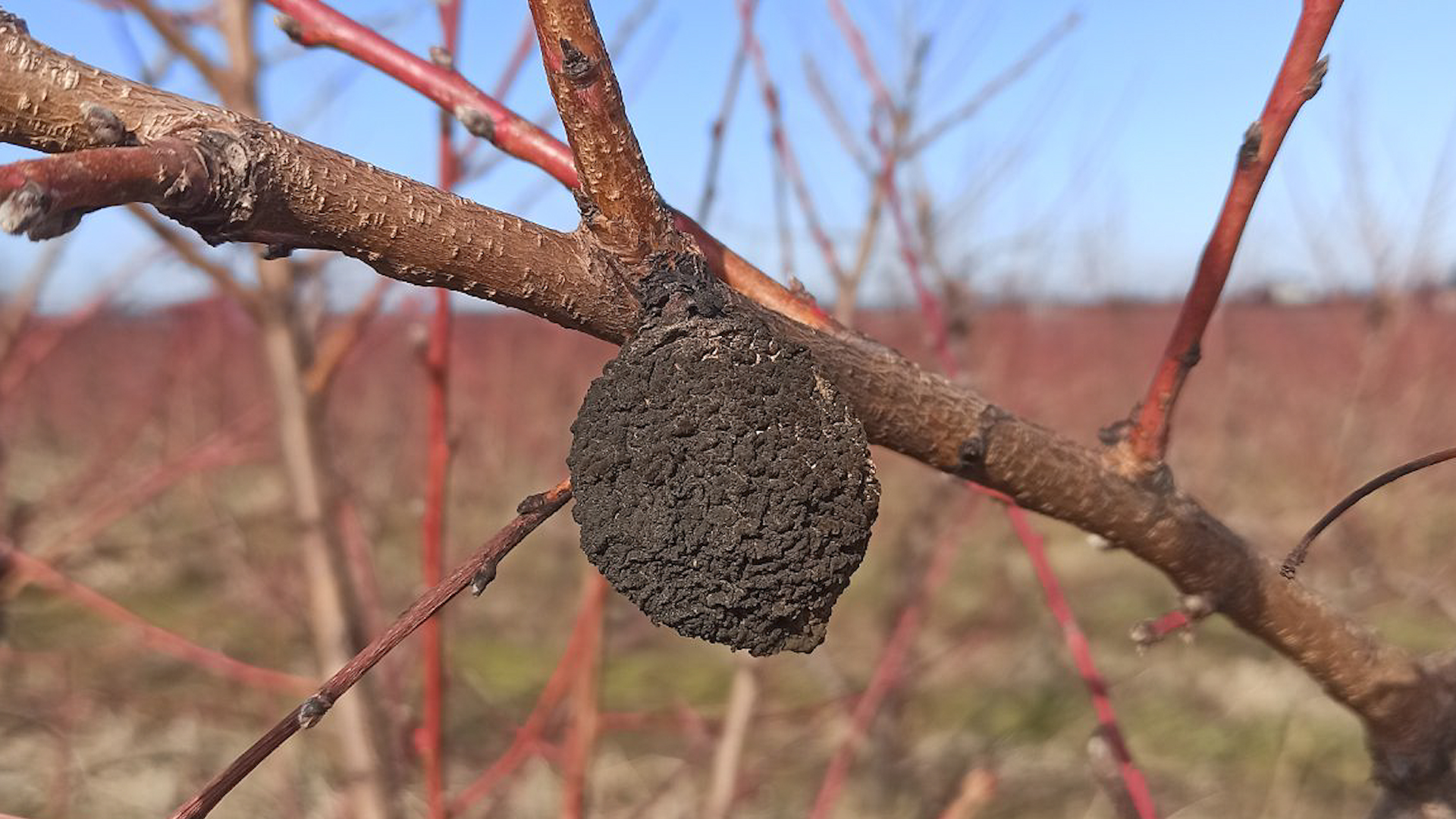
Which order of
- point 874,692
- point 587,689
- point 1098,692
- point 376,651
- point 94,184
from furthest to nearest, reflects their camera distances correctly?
point 874,692 < point 587,689 < point 1098,692 < point 376,651 < point 94,184

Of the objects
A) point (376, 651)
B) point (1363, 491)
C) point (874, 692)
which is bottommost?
point (376, 651)

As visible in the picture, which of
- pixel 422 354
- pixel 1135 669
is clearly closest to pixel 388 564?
pixel 1135 669

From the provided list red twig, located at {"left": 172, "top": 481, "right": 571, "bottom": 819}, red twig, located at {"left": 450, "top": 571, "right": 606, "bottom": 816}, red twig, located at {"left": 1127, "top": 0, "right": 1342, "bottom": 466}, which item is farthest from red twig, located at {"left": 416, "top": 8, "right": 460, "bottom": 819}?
red twig, located at {"left": 1127, "top": 0, "right": 1342, "bottom": 466}

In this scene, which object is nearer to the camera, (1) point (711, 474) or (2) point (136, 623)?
(1) point (711, 474)

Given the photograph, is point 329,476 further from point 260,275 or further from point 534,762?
point 534,762

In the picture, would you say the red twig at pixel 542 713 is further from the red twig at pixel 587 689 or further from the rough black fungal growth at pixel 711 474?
the rough black fungal growth at pixel 711 474

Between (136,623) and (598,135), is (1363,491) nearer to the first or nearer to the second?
(598,135)

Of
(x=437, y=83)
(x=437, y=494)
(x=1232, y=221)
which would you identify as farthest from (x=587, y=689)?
(x=1232, y=221)
